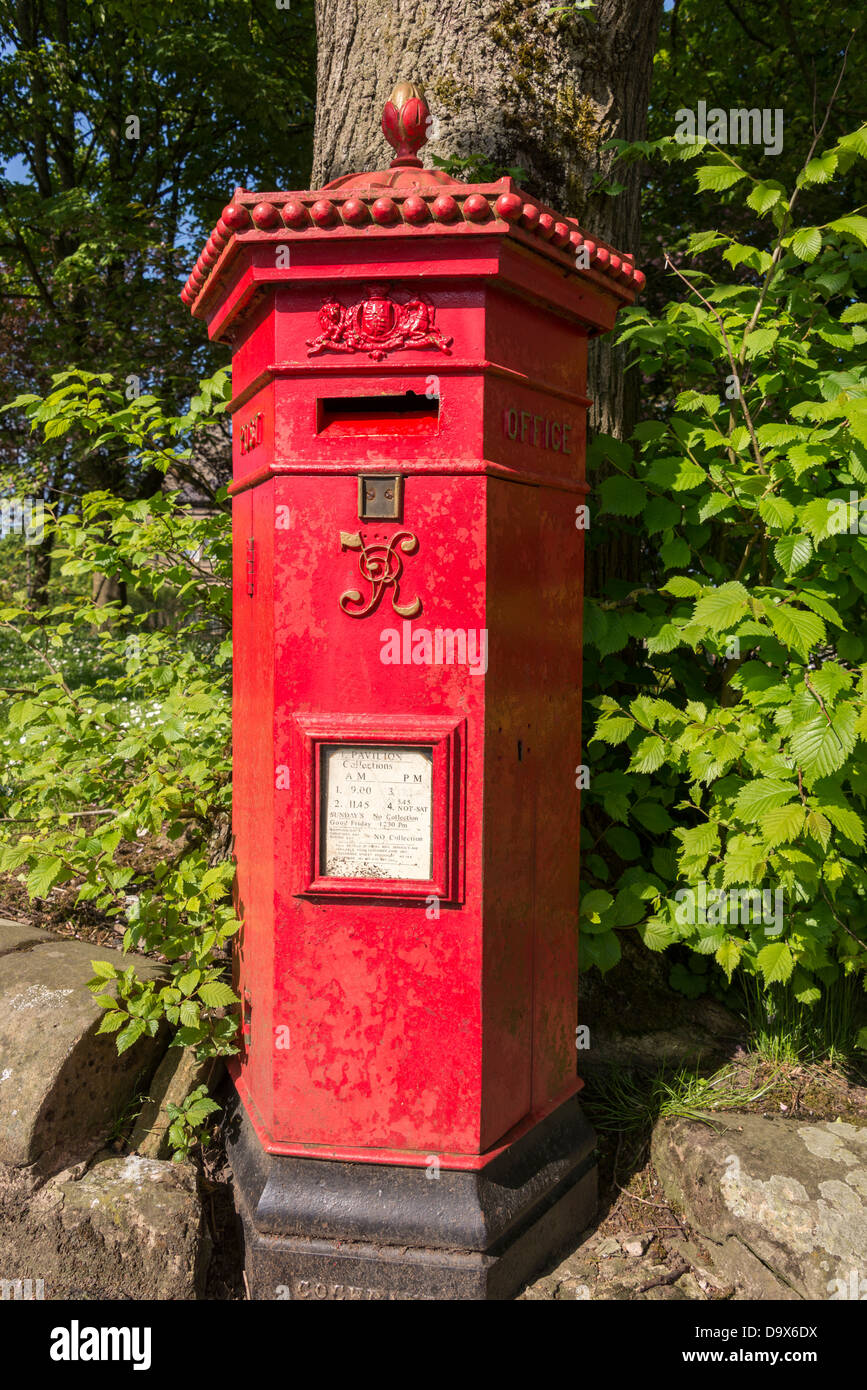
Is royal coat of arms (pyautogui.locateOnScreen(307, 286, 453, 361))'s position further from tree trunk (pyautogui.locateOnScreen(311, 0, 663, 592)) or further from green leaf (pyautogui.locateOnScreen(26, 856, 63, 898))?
green leaf (pyautogui.locateOnScreen(26, 856, 63, 898))

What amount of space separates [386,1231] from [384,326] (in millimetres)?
2156

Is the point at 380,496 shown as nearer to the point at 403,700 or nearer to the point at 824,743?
the point at 403,700

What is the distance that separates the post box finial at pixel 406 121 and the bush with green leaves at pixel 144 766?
1.08m

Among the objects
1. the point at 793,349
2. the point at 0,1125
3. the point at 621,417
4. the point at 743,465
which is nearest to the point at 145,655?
the point at 0,1125

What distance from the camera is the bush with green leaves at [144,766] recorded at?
9.24 feet

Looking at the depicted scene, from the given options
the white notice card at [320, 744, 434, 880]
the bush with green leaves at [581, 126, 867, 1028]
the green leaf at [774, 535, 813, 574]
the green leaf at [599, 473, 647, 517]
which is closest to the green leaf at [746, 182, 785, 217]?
the bush with green leaves at [581, 126, 867, 1028]

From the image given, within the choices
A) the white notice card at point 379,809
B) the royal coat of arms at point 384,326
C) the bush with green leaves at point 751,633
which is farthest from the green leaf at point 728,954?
the royal coat of arms at point 384,326

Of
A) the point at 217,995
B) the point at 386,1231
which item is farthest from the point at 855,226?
the point at 386,1231

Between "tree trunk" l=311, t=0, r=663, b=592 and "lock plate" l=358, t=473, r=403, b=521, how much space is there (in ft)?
4.27

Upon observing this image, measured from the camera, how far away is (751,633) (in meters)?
2.53

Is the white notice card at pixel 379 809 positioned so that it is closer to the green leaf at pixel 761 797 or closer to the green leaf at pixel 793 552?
the green leaf at pixel 761 797

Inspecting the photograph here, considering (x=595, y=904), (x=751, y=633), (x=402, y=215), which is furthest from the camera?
(x=595, y=904)

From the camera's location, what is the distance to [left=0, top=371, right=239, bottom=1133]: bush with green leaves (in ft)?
9.24

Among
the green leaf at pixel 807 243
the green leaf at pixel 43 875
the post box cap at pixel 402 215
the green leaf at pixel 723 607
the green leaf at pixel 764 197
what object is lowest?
the green leaf at pixel 43 875
